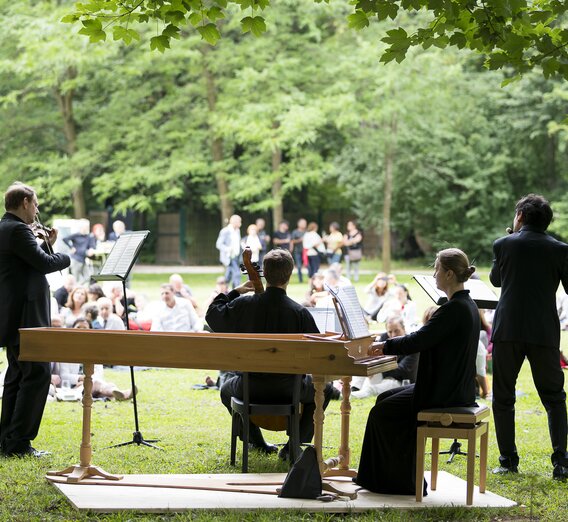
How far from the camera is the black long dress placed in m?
6.51

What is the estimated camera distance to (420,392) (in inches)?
259

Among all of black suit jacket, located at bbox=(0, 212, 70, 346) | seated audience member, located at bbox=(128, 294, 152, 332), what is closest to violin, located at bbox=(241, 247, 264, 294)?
black suit jacket, located at bbox=(0, 212, 70, 346)

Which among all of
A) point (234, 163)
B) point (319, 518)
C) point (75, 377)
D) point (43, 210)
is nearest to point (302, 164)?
point (234, 163)

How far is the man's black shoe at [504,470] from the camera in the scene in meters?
7.62

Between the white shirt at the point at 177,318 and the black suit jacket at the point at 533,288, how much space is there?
7.53 metres

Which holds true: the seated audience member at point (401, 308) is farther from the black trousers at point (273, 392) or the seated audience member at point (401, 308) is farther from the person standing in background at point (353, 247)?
the person standing in background at point (353, 247)

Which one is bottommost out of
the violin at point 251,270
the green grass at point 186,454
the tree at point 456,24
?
the green grass at point 186,454

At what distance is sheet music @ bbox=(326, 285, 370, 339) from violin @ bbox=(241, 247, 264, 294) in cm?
80

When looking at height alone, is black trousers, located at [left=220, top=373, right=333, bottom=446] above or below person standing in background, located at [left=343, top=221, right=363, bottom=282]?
below

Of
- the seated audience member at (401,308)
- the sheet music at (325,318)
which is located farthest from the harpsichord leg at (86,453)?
the seated audience member at (401,308)

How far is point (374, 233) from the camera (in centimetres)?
3841

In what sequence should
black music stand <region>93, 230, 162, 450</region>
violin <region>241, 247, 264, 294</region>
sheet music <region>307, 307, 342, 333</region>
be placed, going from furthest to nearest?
sheet music <region>307, 307, 342, 333</region> → black music stand <region>93, 230, 162, 450</region> → violin <region>241, 247, 264, 294</region>

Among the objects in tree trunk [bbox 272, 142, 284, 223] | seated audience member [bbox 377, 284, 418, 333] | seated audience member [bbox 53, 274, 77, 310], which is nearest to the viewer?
seated audience member [bbox 377, 284, 418, 333]

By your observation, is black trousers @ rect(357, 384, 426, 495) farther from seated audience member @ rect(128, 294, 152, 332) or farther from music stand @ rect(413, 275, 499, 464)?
seated audience member @ rect(128, 294, 152, 332)
